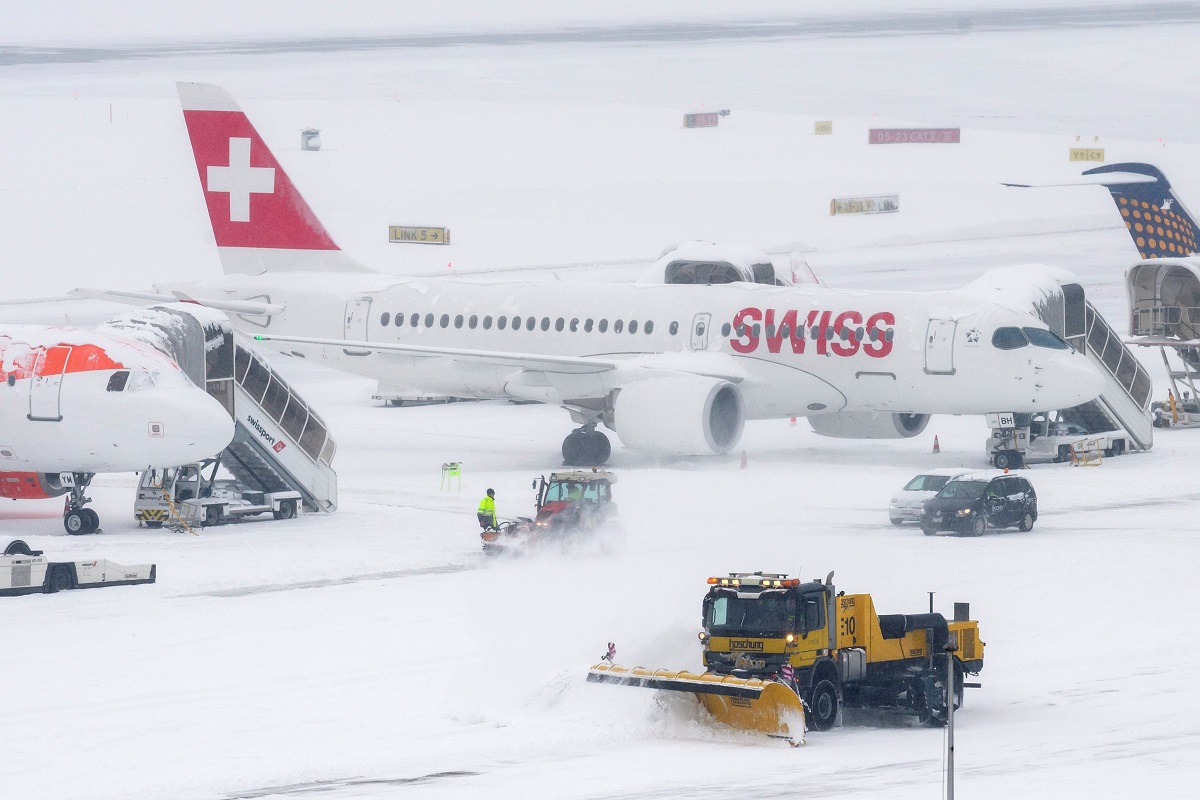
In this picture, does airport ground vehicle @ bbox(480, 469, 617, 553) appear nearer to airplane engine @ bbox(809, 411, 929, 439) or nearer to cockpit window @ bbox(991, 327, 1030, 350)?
cockpit window @ bbox(991, 327, 1030, 350)

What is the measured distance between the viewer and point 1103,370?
46.8 metres

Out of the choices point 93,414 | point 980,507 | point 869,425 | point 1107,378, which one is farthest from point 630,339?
point 93,414

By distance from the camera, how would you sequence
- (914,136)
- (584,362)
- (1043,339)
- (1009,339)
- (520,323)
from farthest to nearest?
(914,136) < (520,323) < (584,362) < (1043,339) < (1009,339)

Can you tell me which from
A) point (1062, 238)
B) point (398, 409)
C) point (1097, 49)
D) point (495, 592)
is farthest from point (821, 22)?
point (495, 592)

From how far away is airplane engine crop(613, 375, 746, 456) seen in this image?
42094 mm

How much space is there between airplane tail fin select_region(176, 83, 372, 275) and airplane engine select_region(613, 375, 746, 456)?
11379 millimetres

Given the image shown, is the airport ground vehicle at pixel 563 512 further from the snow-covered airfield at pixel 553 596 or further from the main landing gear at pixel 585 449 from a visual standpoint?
the main landing gear at pixel 585 449

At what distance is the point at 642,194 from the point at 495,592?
76.8 meters

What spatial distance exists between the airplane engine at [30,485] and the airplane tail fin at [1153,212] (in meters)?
31.8

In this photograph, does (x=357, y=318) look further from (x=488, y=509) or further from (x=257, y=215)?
(x=488, y=509)

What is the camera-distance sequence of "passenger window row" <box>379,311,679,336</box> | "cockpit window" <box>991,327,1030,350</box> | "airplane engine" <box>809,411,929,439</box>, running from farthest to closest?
"passenger window row" <box>379,311,679,336</box>
"airplane engine" <box>809,411,929,439</box>
"cockpit window" <box>991,327,1030,350</box>

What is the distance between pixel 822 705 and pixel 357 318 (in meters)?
30.2

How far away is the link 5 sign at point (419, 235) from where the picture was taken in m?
92.8

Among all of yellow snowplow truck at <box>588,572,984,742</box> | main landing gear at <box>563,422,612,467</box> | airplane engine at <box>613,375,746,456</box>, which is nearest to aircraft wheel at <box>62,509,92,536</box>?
main landing gear at <box>563,422,612,467</box>
